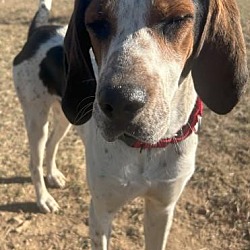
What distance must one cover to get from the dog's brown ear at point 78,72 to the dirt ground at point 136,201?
152 centimetres

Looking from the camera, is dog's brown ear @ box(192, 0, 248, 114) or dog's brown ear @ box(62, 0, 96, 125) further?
dog's brown ear @ box(62, 0, 96, 125)

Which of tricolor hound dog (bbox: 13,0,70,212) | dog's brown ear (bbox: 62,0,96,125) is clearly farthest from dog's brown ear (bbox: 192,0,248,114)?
tricolor hound dog (bbox: 13,0,70,212)

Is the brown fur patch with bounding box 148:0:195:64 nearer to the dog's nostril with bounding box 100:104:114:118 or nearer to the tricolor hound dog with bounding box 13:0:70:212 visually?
the dog's nostril with bounding box 100:104:114:118

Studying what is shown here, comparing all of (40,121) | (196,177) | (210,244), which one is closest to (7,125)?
(40,121)

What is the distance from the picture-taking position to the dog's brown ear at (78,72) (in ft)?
8.79

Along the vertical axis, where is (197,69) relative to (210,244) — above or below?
above

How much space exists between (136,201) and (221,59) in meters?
2.14

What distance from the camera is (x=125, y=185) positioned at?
303 centimetres

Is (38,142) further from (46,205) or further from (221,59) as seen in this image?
(221,59)

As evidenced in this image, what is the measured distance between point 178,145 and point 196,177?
177 centimetres

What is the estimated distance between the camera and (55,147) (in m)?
4.70

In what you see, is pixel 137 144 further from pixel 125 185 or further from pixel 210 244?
pixel 210 244

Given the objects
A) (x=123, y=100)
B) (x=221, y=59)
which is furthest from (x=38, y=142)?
(x=123, y=100)

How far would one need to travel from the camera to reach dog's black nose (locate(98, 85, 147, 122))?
205cm
